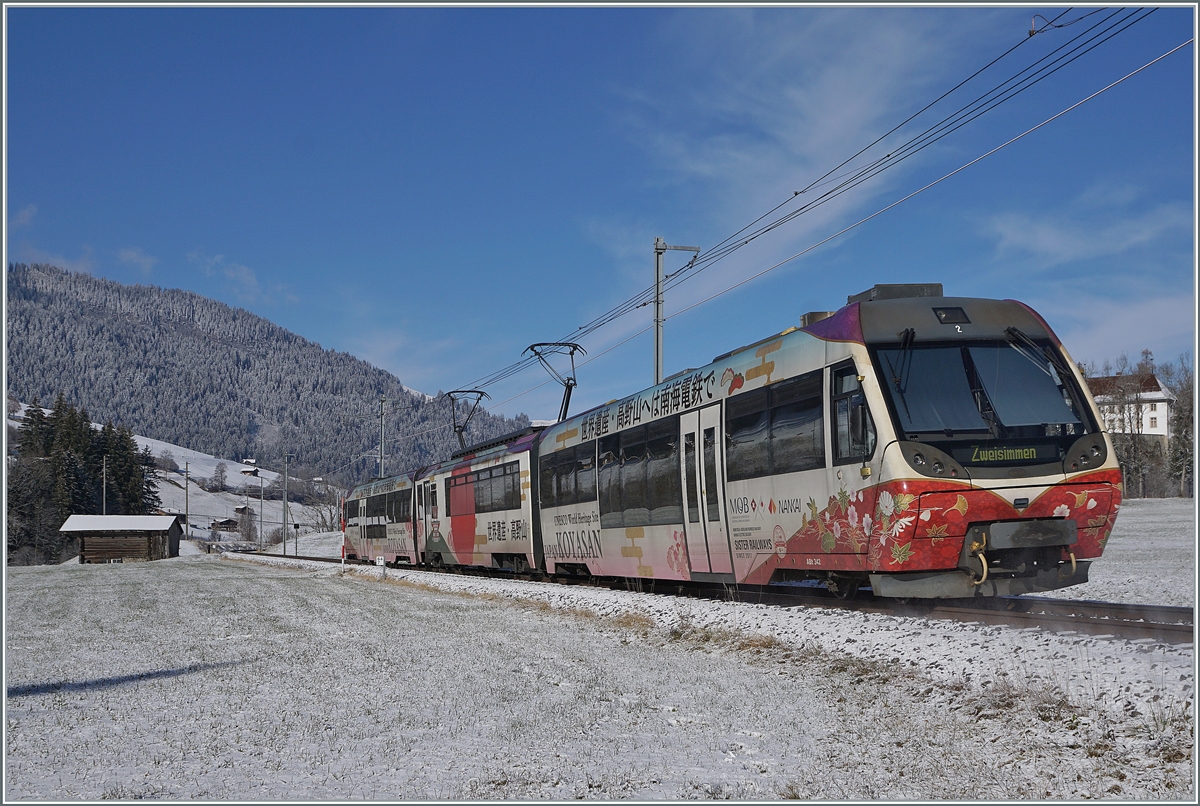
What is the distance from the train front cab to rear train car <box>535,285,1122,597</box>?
0.6 inches

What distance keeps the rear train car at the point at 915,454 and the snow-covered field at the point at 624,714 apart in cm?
93

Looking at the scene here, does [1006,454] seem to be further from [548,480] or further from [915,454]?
[548,480]

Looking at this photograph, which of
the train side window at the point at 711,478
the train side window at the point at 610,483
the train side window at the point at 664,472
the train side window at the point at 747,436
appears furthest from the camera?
the train side window at the point at 610,483

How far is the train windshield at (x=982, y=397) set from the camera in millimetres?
9922

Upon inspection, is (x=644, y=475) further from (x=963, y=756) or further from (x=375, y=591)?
(x=963, y=756)

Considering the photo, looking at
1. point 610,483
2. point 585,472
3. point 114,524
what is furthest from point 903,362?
point 114,524

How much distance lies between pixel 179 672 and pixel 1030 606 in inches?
382

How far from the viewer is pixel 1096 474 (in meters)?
10.0

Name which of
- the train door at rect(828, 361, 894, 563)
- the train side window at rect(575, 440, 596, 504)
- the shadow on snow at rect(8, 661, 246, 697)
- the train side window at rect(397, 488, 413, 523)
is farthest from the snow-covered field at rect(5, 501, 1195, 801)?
the train side window at rect(397, 488, 413, 523)

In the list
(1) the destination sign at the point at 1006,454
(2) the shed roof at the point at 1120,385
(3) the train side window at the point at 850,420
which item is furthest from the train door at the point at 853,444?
(2) the shed roof at the point at 1120,385

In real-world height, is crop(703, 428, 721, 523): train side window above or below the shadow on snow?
above

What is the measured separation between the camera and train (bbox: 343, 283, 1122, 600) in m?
9.78

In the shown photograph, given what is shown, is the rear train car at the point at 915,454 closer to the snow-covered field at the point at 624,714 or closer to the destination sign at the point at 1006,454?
the destination sign at the point at 1006,454

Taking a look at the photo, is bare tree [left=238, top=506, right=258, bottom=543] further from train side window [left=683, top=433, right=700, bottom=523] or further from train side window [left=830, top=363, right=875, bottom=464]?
train side window [left=830, top=363, right=875, bottom=464]
